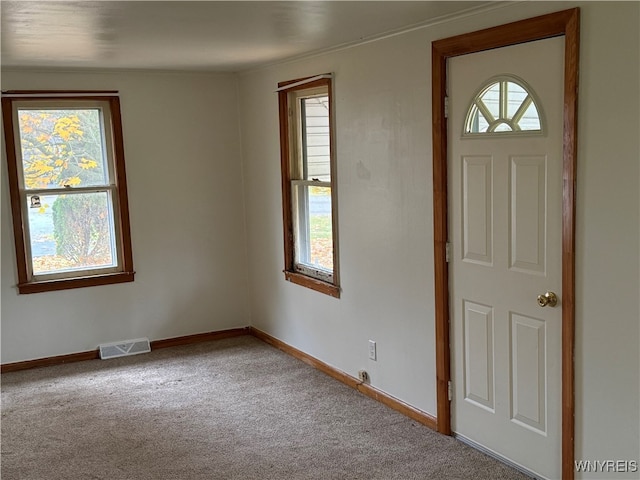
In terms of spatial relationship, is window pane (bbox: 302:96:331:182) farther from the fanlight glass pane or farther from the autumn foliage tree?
the autumn foliage tree

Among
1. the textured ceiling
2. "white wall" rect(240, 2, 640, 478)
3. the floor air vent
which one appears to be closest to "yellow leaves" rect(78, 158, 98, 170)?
the textured ceiling

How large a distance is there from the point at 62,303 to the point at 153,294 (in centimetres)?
69

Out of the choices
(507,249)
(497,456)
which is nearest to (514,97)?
(507,249)

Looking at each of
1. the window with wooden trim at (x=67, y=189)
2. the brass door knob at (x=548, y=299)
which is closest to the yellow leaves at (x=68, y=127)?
the window with wooden trim at (x=67, y=189)

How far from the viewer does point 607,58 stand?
2.50 metres

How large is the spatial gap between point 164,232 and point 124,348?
0.97 meters

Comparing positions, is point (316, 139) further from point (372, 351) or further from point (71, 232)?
point (71, 232)

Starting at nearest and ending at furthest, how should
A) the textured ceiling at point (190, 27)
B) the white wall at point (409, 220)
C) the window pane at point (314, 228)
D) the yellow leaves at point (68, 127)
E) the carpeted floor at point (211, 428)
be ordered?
the white wall at point (409, 220) → the textured ceiling at point (190, 27) → the carpeted floor at point (211, 428) → the window pane at point (314, 228) → the yellow leaves at point (68, 127)

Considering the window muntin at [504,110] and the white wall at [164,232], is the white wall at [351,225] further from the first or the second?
the window muntin at [504,110]

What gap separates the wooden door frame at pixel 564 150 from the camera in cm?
263

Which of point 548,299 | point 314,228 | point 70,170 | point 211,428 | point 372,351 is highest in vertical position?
point 70,170

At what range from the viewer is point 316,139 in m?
4.65

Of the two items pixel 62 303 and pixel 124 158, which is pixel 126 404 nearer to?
pixel 62 303

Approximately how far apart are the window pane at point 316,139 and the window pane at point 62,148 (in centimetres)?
161
